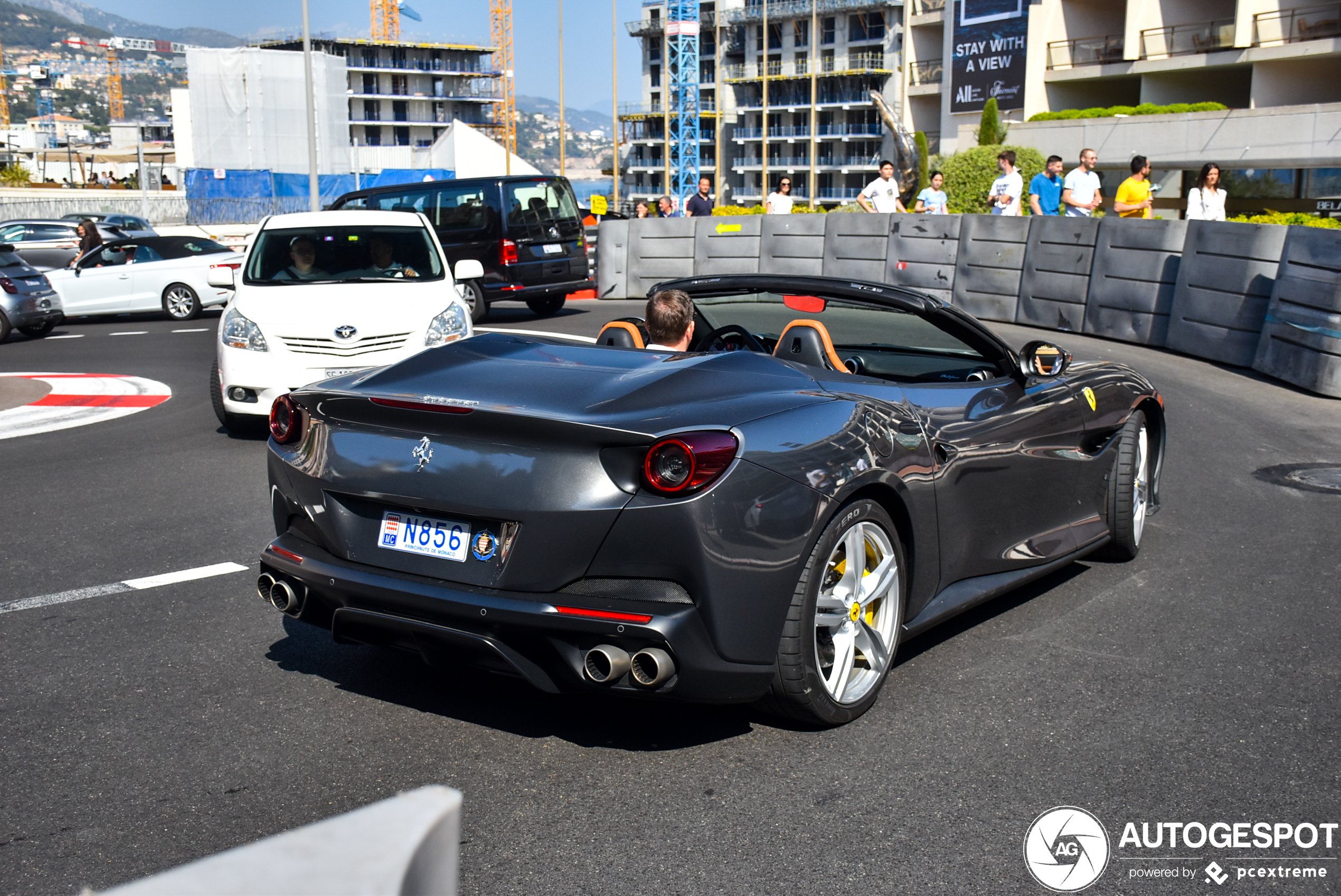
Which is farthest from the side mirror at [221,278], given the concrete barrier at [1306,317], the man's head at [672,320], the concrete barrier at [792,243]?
the concrete barrier at [792,243]

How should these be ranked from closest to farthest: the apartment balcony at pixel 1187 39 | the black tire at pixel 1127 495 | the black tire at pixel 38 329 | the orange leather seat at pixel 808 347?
the orange leather seat at pixel 808 347
the black tire at pixel 1127 495
the black tire at pixel 38 329
the apartment balcony at pixel 1187 39

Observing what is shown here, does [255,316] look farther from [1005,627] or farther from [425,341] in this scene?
[1005,627]

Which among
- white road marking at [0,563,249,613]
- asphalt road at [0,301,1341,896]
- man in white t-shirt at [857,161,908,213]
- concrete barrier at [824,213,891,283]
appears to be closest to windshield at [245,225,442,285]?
asphalt road at [0,301,1341,896]

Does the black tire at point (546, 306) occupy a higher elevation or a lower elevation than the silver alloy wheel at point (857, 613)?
higher

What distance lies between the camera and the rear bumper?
3.34m

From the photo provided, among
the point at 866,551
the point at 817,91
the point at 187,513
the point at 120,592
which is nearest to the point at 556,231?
the point at 187,513

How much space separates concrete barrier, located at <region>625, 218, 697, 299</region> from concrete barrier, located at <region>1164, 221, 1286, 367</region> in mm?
9651

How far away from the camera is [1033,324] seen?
55.9ft

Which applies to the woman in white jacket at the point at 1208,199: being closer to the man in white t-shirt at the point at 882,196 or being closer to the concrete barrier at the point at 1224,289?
the concrete barrier at the point at 1224,289

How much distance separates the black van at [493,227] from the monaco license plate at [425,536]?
15.1m

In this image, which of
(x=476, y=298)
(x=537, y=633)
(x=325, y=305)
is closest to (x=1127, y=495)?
(x=537, y=633)

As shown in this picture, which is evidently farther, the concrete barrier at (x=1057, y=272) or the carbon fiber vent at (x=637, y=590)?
the concrete barrier at (x=1057, y=272)

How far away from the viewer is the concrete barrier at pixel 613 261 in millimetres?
22359

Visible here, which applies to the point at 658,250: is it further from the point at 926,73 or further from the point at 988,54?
the point at 926,73
